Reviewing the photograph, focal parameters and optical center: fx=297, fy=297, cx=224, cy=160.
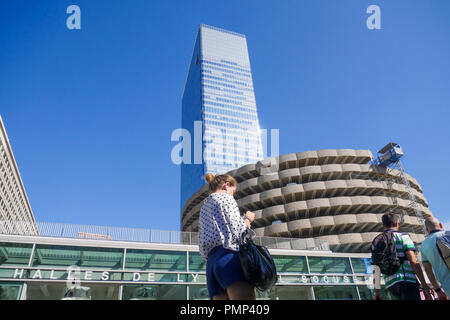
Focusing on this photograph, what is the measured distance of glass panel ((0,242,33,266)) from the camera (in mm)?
14550

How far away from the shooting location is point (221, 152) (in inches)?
4021

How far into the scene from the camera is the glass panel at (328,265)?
19891 mm

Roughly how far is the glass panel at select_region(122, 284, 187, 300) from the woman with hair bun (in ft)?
48.0

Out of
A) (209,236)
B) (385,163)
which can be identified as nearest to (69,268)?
(209,236)

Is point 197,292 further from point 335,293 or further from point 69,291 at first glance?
point 335,293

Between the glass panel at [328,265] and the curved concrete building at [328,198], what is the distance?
1390 centimetres

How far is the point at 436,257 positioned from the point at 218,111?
10572 centimetres

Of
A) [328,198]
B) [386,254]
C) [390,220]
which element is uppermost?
[328,198]

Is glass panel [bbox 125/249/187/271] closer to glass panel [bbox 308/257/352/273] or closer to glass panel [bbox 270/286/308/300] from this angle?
glass panel [bbox 270/286/308/300]

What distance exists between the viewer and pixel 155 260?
16969mm

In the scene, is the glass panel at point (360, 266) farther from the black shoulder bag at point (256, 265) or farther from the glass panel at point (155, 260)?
the black shoulder bag at point (256, 265)

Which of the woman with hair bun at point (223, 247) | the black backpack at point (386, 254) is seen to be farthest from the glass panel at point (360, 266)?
the woman with hair bun at point (223, 247)
